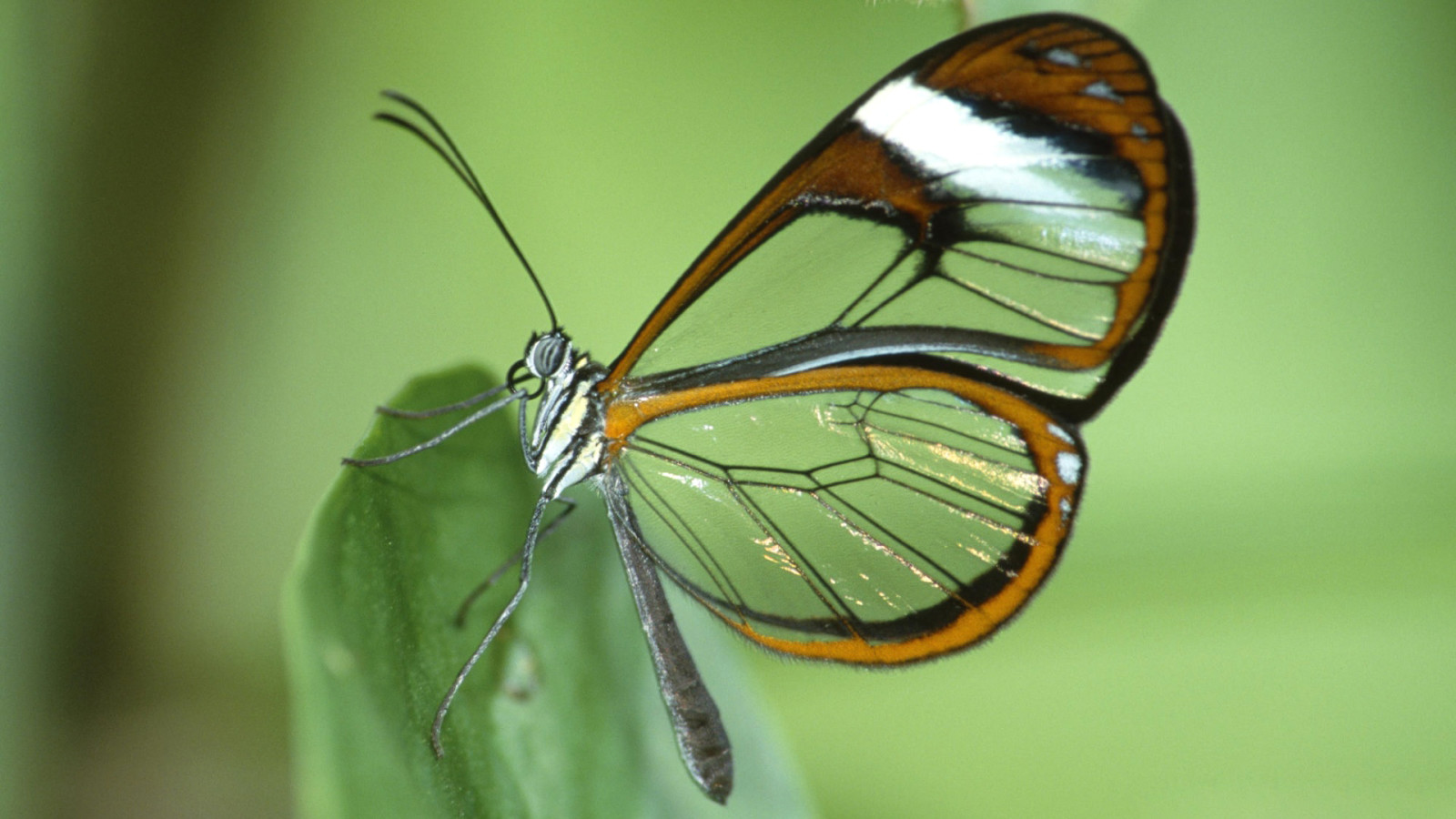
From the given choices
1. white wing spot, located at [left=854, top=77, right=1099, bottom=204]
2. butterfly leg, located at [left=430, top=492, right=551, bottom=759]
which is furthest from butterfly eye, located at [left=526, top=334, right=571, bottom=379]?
white wing spot, located at [left=854, top=77, right=1099, bottom=204]

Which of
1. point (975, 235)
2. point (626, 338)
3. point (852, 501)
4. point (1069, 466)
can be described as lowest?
point (1069, 466)

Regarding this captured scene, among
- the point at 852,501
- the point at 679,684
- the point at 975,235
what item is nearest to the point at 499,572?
the point at 679,684

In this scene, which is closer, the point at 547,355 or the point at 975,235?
the point at 975,235

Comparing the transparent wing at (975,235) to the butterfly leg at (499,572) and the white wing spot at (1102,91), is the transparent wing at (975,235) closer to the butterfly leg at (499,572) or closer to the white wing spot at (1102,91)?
the white wing spot at (1102,91)

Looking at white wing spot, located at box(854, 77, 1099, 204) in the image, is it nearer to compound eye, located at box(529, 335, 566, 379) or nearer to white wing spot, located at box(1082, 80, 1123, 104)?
white wing spot, located at box(1082, 80, 1123, 104)

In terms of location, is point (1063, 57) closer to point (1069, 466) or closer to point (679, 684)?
point (1069, 466)

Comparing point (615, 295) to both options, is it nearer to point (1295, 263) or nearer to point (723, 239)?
point (723, 239)
